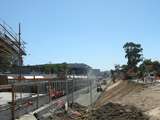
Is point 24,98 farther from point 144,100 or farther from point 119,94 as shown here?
point 119,94

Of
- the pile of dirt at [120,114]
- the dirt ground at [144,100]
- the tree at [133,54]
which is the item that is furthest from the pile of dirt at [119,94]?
the tree at [133,54]

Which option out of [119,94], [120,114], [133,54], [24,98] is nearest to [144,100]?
[120,114]

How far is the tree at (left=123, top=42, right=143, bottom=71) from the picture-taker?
143125 mm

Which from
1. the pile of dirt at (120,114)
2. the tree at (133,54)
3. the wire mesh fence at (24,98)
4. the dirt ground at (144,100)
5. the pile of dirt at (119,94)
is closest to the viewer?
the wire mesh fence at (24,98)

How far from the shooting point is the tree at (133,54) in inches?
5635

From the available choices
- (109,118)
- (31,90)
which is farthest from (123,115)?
(31,90)

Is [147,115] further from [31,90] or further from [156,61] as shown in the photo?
[156,61]

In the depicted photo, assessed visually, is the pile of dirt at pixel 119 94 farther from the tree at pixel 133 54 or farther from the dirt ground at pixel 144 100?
the tree at pixel 133 54

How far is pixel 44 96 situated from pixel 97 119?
5.27 meters

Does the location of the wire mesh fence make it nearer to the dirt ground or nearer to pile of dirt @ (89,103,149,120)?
pile of dirt @ (89,103,149,120)

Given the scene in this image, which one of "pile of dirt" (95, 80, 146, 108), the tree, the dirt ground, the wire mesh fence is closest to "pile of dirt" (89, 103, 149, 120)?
the dirt ground

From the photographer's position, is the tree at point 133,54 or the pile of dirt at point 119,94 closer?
the pile of dirt at point 119,94

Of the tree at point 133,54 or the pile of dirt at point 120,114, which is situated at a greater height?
the tree at point 133,54

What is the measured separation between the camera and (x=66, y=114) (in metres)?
28.3
